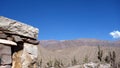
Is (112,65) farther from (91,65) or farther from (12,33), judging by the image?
(12,33)

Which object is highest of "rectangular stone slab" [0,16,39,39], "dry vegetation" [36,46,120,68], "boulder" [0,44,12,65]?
"rectangular stone slab" [0,16,39,39]

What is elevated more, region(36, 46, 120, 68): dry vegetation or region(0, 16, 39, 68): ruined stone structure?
region(0, 16, 39, 68): ruined stone structure

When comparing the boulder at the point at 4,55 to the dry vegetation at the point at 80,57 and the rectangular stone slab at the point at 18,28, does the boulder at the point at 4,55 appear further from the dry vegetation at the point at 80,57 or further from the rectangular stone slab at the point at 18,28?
the dry vegetation at the point at 80,57

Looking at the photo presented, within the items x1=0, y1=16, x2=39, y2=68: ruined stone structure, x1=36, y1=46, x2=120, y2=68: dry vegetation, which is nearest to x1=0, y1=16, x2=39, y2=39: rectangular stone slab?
x1=0, y1=16, x2=39, y2=68: ruined stone structure

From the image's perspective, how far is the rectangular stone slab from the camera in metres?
3.93

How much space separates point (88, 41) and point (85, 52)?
88.5 metres

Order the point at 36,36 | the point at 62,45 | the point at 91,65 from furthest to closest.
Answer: the point at 62,45
the point at 91,65
the point at 36,36

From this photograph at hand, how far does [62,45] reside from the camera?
177 meters

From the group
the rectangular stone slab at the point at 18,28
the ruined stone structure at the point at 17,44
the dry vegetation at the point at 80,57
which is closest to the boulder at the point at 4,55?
the ruined stone structure at the point at 17,44

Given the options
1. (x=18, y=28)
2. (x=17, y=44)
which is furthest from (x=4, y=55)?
(x=18, y=28)

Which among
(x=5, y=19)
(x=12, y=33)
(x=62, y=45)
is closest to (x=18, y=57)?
(x=12, y=33)

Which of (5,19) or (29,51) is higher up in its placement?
(5,19)

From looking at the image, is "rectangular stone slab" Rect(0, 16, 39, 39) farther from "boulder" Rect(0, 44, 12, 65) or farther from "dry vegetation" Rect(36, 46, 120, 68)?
"dry vegetation" Rect(36, 46, 120, 68)

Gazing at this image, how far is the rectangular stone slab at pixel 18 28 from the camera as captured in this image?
393cm
